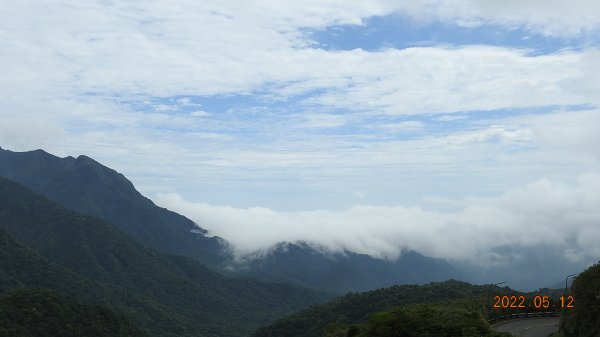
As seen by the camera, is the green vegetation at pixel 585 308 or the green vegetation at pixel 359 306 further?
the green vegetation at pixel 359 306

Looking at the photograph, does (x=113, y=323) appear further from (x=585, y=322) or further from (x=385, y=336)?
(x=585, y=322)

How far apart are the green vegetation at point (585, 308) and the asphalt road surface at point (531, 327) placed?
6.93 m

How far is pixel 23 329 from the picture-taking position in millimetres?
112875

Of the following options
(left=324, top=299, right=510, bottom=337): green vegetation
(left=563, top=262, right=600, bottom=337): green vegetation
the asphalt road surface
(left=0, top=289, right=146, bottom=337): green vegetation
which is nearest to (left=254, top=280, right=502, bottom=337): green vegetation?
(left=0, top=289, right=146, bottom=337): green vegetation

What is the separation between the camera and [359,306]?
142 metres

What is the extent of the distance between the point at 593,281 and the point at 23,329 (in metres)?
114

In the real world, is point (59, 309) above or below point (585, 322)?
below

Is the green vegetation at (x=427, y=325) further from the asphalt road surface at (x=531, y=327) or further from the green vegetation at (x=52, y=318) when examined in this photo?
the green vegetation at (x=52, y=318)

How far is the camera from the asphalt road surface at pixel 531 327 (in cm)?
4519

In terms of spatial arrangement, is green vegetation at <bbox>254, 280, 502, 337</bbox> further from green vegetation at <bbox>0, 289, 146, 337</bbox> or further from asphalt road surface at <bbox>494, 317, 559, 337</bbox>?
asphalt road surface at <bbox>494, 317, 559, 337</bbox>

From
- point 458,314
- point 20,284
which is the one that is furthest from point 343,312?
point 20,284

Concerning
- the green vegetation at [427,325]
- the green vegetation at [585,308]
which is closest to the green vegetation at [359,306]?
the green vegetation at [427,325]

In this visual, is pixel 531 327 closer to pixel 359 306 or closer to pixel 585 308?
pixel 585 308

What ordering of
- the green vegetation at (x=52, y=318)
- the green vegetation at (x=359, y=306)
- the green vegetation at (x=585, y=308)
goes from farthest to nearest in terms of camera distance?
the green vegetation at (x=359, y=306), the green vegetation at (x=52, y=318), the green vegetation at (x=585, y=308)
